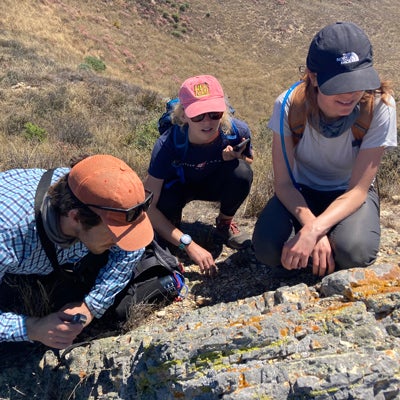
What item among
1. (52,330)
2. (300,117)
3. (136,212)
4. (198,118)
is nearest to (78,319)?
(52,330)

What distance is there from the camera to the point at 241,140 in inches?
131

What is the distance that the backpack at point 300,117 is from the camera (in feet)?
8.16

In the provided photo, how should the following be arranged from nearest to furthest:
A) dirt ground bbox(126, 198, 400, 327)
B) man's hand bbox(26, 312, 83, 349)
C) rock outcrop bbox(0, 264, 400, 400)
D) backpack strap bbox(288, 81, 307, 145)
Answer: rock outcrop bbox(0, 264, 400, 400), man's hand bbox(26, 312, 83, 349), backpack strap bbox(288, 81, 307, 145), dirt ground bbox(126, 198, 400, 327)

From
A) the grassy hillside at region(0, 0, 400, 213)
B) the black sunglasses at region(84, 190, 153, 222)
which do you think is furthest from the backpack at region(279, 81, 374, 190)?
the grassy hillside at region(0, 0, 400, 213)

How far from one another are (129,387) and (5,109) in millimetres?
6873

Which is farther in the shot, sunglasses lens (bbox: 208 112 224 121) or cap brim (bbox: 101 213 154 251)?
sunglasses lens (bbox: 208 112 224 121)

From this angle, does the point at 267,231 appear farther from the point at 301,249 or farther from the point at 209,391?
the point at 209,391

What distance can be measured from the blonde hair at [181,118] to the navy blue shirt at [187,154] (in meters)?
0.05

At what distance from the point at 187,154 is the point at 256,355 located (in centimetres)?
175

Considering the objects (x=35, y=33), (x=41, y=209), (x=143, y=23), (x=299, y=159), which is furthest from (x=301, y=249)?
(x=143, y=23)

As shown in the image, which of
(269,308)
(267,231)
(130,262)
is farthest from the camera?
(267,231)

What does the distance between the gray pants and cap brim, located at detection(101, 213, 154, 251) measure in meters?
1.00

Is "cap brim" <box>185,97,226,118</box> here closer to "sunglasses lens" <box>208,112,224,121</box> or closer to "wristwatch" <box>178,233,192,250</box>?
"sunglasses lens" <box>208,112,224,121</box>

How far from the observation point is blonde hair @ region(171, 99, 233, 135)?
3.04 metres
